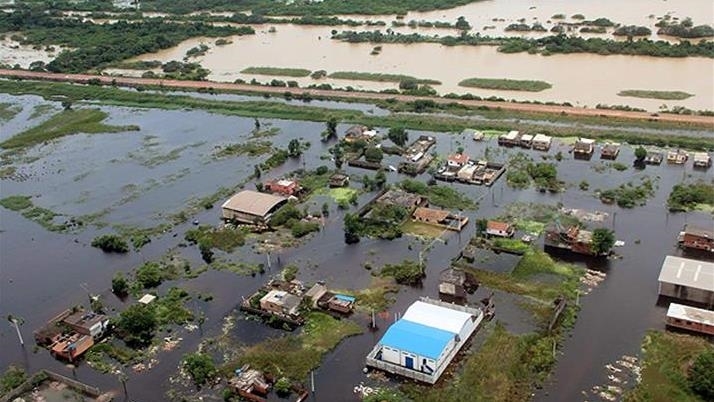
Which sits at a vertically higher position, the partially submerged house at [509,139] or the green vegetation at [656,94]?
the green vegetation at [656,94]

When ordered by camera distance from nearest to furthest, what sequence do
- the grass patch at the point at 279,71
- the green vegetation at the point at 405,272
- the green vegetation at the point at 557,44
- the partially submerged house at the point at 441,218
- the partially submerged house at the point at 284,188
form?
the green vegetation at the point at 405,272 → the partially submerged house at the point at 441,218 → the partially submerged house at the point at 284,188 → the green vegetation at the point at 557,44 → the grass patch at the point at 279,71

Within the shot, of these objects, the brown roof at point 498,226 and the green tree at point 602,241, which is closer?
the green tree at point 602,241

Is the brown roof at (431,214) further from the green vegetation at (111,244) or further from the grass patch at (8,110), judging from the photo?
the grass patch at (8,110)

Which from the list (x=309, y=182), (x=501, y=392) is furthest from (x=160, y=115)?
(x=501, y=392)

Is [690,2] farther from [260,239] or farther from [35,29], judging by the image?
[35,29]

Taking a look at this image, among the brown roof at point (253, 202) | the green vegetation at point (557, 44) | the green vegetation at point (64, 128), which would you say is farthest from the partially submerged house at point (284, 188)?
the green vegetation at point (557, 44)

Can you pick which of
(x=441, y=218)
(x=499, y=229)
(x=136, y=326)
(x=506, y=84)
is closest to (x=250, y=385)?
(x=136, y=326)

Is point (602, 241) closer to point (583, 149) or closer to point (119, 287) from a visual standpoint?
point (583, 149)

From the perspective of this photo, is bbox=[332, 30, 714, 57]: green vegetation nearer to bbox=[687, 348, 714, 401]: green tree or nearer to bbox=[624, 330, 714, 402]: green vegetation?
bbox=[624, 330, 714, 402]: green vegetation
